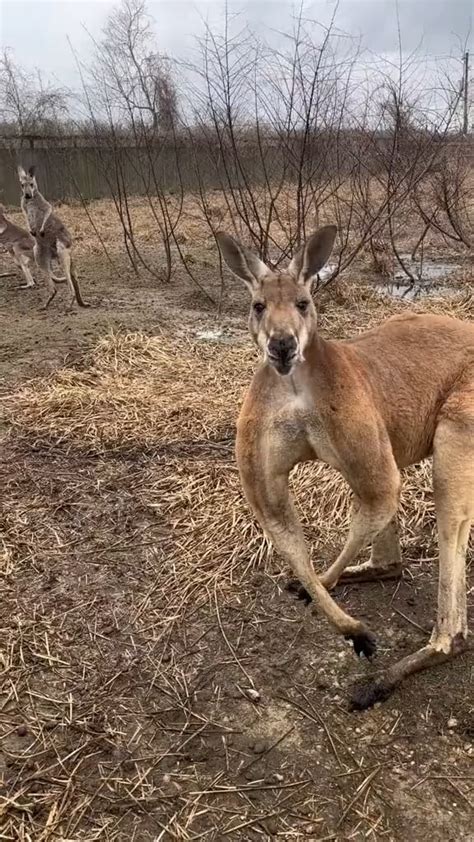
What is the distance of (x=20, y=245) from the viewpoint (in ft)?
36.2

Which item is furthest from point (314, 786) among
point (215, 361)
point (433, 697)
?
point (215, 361)

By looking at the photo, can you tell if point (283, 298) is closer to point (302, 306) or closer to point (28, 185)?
point (302, 306)

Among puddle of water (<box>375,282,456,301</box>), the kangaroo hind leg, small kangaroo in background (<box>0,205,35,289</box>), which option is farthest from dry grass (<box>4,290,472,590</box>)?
small kangaroo in background (<box>0,205,35,289</box>)

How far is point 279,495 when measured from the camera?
2.49 meters

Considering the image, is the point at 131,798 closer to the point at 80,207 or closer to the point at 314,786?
the point at 314,786

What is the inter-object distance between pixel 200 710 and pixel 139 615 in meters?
0.69

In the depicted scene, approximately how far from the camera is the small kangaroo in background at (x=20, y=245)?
11.0m

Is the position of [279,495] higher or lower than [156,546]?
higher

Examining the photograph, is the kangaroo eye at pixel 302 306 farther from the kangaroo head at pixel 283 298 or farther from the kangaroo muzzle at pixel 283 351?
the kangaroo muzzle at pixel 283 351

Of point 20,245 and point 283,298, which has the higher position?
point 283,298

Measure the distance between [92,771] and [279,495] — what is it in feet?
3.83

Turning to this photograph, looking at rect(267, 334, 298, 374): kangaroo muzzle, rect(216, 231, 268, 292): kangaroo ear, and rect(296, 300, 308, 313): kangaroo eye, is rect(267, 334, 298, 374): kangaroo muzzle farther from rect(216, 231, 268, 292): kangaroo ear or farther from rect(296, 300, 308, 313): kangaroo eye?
rect(216, 231, 268, 292): kangaroo ear

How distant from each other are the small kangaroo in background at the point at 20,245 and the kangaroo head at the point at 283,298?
30.0 feet

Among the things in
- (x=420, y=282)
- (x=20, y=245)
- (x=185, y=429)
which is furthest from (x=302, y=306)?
(x=20, y=245)
